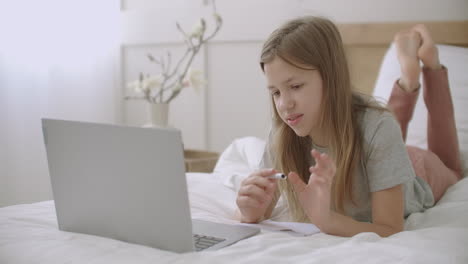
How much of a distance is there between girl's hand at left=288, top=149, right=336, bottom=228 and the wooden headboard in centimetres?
121

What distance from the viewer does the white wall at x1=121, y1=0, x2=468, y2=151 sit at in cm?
234

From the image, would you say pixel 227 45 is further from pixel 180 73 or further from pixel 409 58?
pixel 409 58

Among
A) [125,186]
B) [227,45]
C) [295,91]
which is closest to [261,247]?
[125,186]

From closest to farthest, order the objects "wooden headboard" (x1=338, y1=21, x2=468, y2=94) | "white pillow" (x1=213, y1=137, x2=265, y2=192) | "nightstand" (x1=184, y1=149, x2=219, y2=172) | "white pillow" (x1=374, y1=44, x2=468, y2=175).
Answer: "white pillow" (x1=213, y1=137, x2=265, y2=192) < "white pillow" (x1=374, y1=44, x2=468, y2=175) < "wooden headboard" (x1=338, y1=21, x2=468, y2=94) < "nightstand" (x1=184, y1=149, x2=219, y2=172)

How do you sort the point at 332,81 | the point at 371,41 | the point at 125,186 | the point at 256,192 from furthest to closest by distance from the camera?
the point at 371,41 → the point at 332,81 → the point at 256,192 → the point at 125,186

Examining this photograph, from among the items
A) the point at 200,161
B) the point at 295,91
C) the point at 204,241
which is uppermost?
the point at 295,91

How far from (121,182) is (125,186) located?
1 centimetres

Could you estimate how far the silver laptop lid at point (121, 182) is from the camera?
0.86 m

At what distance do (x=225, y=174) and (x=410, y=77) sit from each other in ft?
2.13

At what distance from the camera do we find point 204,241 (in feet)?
3.22

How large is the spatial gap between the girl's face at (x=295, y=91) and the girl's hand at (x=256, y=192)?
0.16 meters

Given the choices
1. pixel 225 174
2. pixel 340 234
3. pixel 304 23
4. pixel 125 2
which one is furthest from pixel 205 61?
pixel 340 234

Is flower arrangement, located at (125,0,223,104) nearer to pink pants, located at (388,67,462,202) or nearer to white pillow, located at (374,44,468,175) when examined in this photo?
white pillow, located at (374,44,468,175)

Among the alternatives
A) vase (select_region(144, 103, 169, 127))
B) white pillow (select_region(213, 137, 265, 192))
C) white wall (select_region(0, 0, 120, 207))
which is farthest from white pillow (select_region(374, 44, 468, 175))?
white wall (select_region(0, 0, 120, 207))
